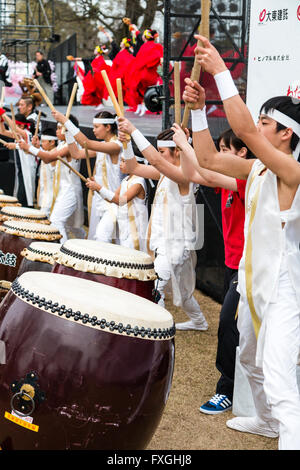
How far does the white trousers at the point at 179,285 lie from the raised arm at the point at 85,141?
46.3 inches

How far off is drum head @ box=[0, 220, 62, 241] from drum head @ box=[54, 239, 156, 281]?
110 centimetres

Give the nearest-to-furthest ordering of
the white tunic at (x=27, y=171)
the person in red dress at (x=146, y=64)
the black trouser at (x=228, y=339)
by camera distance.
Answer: the black trouser at (x=228, y=339) → the white tunic at (x=27, y=171) → the person in red dress at (x=146, y=64)

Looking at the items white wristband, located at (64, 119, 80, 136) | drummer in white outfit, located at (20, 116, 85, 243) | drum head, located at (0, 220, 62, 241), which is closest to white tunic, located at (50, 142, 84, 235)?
drummer in white outfit, located at (20, 116, 85, 243)

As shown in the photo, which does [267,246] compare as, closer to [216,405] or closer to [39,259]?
[216,405]

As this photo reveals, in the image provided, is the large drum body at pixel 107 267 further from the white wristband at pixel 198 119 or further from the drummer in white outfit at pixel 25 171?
the drummer in white outfit at pixel 25 171

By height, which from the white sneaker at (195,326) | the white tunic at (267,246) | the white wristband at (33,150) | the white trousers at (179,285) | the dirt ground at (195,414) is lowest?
the white sneaker at (195,326)

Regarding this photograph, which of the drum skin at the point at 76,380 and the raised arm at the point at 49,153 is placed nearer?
the drum skin at the point at 76,380

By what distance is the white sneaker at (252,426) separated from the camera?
2.80m

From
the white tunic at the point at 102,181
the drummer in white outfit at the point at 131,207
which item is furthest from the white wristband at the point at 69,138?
the drummer in white outfit at the point at 131,207

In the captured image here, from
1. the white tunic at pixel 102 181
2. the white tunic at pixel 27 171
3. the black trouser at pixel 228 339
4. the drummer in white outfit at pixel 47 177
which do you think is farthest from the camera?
the white tunic at pixel 27 171

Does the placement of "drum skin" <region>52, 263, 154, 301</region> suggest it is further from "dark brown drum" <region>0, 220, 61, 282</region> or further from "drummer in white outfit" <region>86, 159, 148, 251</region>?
"drummer in white outfit" <region>86, 159, 148, 251</region>

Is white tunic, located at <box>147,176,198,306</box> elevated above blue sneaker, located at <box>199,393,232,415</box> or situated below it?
A: above

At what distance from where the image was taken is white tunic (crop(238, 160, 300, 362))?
219cm

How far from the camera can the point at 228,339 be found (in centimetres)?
312
